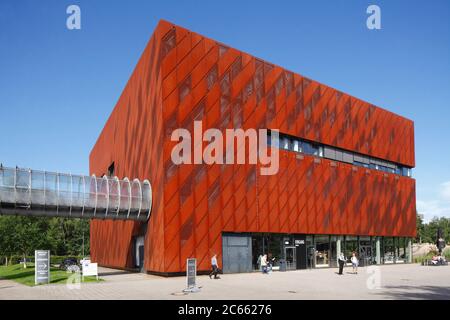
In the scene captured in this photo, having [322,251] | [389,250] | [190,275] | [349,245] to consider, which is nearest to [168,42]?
[190,275]

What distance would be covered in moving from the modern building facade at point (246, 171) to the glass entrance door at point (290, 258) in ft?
0.46

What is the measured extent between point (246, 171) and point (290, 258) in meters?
9.60

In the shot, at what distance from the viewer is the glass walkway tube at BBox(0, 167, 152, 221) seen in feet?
101

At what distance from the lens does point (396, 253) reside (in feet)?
187

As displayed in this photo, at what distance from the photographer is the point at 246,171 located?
3734 centimetres

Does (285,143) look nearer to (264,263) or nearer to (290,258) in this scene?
(290,258)

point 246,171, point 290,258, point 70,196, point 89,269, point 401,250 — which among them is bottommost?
point 401,250

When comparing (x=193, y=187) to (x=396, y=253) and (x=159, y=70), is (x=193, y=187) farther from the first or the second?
(x=396, y=253)

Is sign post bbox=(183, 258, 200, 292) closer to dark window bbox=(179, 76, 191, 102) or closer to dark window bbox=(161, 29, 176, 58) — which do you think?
dark window bbox=(179, 76, 191, 102)

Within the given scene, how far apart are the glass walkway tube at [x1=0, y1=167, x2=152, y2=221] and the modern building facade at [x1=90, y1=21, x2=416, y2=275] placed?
60.3 inches

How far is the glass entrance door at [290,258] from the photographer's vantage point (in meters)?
41.0

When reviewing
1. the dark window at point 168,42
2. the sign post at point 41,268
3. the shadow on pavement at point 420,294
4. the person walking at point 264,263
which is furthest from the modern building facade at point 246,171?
the shadow on pavement at point 420,294
